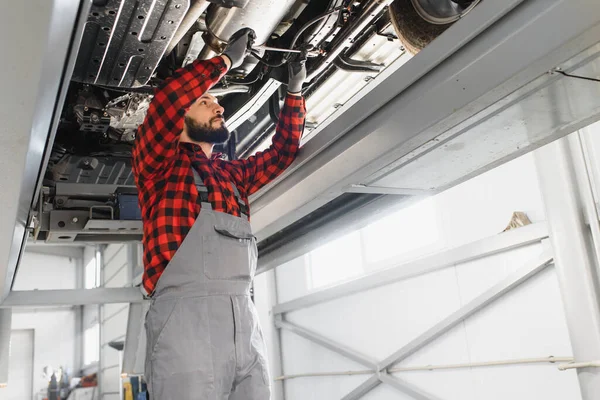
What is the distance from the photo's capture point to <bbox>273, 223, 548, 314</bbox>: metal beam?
162 inches

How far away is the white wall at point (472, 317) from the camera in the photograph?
13.1ft

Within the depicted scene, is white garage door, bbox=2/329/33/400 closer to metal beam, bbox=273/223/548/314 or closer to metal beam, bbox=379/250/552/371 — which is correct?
metal beam, bbox=273/223/548/314

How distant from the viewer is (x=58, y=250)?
13930mm

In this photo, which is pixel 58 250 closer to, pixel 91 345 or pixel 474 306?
pixel 91 345

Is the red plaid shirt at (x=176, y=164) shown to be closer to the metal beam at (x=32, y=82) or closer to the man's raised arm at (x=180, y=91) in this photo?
the man's raised arm at (x=180, y=91)

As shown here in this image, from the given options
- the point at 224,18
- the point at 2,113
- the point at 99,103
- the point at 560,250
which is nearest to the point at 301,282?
the point at 560,250

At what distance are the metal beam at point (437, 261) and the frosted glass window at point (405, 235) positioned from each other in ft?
0.54

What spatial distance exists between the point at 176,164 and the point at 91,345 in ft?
40.4

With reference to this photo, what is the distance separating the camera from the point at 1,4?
102cm

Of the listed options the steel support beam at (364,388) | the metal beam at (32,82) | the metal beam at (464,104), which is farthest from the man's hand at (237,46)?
the steel support beam at (364,388)

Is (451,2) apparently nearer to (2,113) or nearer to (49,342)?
(2,113)

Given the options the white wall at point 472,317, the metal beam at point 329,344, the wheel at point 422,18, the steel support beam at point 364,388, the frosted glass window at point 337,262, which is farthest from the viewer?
the frosted glass window at point 337,262

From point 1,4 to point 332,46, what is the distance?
1403 mm

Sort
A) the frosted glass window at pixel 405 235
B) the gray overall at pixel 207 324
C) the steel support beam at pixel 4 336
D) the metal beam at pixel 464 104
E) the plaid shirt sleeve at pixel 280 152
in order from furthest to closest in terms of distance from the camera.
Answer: the frosted glass window at pixel 405 235, the steel support beam at pixel 4 336, the plaid shirt sleeve at pixel 280 152, the gray overall at pixel 207 324, the metal beam at pixel 464 104
